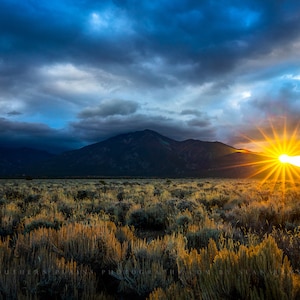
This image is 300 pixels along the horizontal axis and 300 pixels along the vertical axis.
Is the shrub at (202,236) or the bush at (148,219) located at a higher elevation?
the shrub at (202,236)

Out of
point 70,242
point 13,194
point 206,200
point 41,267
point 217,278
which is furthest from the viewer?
point 13,194

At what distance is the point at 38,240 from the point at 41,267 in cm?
118

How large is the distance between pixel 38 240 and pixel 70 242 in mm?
641

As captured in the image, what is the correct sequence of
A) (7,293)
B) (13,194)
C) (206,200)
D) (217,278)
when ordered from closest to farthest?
(217,278) < (7,293) < (206,200) < (13,194)

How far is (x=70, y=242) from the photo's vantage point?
4.48 m

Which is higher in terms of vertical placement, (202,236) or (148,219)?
(202,236)

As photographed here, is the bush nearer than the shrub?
No

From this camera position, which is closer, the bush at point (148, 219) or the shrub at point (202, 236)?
the shrub at point (202, 236)

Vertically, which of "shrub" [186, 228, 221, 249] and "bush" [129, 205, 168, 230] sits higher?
"shrub" [186, 228, 221, 249]

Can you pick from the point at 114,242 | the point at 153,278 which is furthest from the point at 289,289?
the point at 114,242

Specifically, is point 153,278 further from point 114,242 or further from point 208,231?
point 208,231

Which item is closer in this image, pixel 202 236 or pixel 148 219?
pixel 202 236

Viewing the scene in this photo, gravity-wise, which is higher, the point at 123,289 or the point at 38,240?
the point at 38,240

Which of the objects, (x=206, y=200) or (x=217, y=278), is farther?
(x=206, y=200)
